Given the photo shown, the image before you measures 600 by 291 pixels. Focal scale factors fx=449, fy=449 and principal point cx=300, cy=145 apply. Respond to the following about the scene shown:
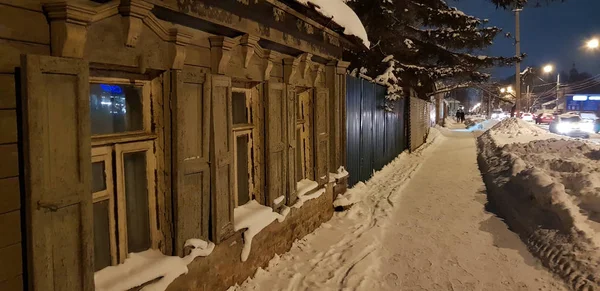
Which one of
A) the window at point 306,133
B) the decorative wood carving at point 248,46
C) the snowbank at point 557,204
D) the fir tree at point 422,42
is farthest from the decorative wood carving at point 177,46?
the fir tree at point 422,42

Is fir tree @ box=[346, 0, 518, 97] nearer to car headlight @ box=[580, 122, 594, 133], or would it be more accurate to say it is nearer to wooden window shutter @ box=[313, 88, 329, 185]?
wooden window shutter @ box=[313, 88, 329, 185]

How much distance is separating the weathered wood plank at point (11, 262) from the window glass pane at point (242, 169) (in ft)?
9.21

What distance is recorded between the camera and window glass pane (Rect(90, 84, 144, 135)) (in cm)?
321

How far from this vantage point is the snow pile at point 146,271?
309 cm

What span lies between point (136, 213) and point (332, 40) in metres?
4.93

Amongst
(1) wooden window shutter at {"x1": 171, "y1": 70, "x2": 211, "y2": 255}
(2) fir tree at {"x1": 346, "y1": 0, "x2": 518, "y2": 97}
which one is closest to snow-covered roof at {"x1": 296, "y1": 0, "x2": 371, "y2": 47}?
(1) wooden window shutter at {"x1": 171, "y1": 70, "x2": 211, "y2": 255}

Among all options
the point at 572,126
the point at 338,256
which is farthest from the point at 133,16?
the point at 572,126

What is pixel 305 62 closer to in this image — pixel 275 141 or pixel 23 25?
pixel 275 141

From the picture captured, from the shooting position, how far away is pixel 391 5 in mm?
14328

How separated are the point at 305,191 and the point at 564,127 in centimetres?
2925

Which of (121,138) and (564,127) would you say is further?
(564,127)

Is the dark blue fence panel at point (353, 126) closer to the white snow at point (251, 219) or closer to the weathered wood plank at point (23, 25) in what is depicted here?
the white snow at point (251, 219)

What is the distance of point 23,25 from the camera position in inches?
99.0

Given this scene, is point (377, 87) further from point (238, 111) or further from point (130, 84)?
point (130, 84)
